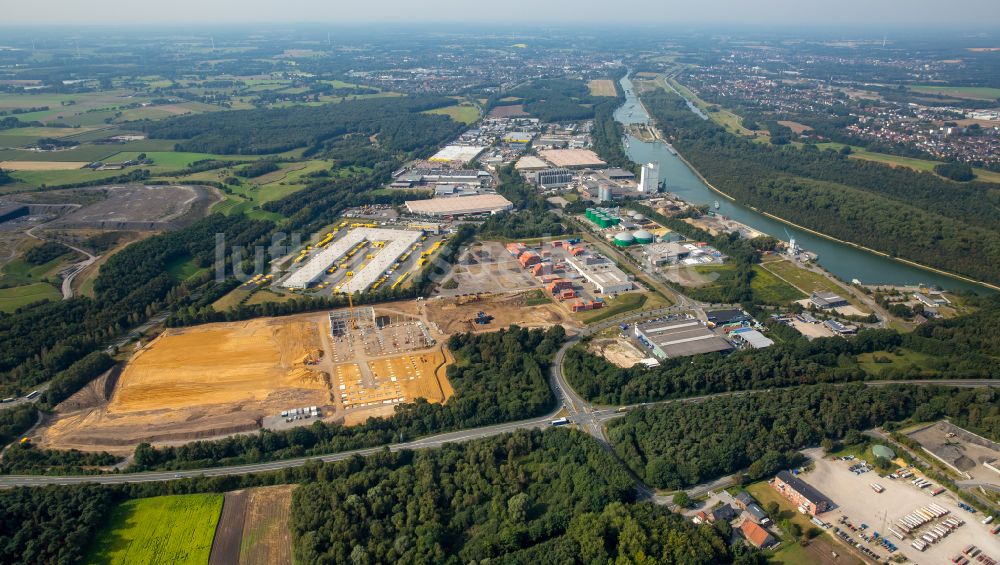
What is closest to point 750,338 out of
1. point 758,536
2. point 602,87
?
point 758,536

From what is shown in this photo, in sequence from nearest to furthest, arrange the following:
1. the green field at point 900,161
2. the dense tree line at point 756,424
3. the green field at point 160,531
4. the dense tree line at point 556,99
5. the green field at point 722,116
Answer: the green field at point 160,531 → the dense tree line at point 756,424 → the green field at point 900,161 → the green field at point 722,116 → the dense tree line at point 556,99

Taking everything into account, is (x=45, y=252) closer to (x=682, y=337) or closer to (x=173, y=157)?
(x=173, y=157)

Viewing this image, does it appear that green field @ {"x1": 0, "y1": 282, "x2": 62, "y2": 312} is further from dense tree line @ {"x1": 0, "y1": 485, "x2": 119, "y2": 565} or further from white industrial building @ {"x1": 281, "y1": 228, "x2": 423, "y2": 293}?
dense tree line @ {"x1": 0, "y1": 485, "x2": 119, "y2": 565}

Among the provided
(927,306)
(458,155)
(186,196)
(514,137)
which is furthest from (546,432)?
(514,137)

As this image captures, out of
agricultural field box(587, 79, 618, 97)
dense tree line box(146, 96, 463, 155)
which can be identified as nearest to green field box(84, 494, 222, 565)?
dense tree line box(146, 96, 463, 155)

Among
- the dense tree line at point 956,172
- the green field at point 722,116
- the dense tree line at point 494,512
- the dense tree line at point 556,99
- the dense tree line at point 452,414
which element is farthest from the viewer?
the dense tree line at point 556,99

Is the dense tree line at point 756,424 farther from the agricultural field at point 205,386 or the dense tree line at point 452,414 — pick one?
the agricultural field at point 205,386

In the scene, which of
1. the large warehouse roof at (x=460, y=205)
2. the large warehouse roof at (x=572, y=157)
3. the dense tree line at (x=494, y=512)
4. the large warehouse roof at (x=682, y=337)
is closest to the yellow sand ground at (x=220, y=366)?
the dense tree line at (x=494, y=512)

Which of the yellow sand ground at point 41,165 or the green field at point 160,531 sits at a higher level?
the yellow sand ground at point 41,165
